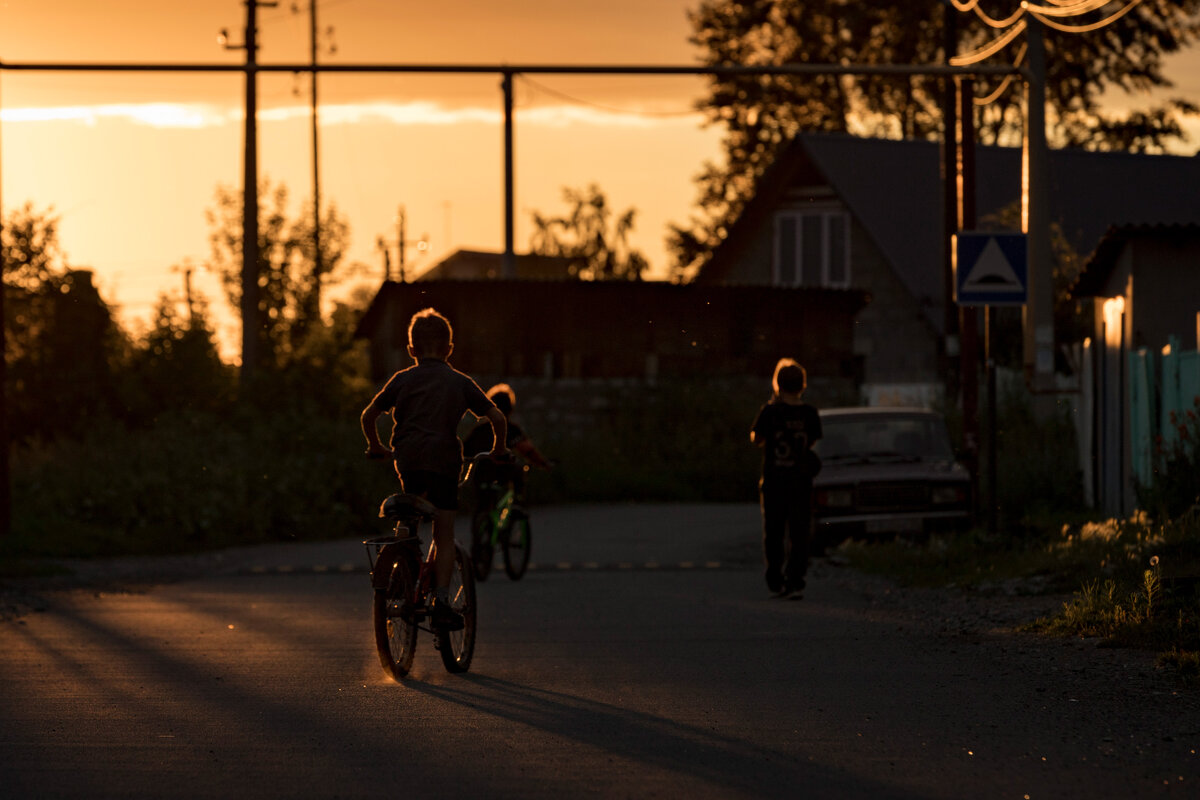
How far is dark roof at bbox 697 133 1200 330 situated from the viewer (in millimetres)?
42125

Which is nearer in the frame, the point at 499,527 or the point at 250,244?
the point at 499,527

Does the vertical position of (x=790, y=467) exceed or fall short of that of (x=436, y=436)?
it falls short

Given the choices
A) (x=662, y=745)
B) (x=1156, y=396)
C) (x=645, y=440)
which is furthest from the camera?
(x=645, y=440)

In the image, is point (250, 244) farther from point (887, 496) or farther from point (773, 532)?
point (773, 532)

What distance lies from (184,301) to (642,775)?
1097 inches

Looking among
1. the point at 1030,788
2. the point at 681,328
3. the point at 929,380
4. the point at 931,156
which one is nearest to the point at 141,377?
the point at 681,328

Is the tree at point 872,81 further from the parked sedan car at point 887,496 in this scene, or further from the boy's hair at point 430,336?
the boy's hair at point 430,336

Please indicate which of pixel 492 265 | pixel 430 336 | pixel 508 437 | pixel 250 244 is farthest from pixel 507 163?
pixel 492 265

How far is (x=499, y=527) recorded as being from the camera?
15781 mm

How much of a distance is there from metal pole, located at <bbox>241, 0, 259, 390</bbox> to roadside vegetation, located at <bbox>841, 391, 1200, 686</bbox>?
15346 millimetres

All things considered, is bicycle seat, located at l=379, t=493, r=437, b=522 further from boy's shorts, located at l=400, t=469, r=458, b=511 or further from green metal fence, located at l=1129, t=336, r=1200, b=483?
green metal fence, located at l=1129, t=336, r=1200, b=483

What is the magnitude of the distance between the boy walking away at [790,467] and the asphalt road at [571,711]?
0.48 m

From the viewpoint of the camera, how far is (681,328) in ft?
126

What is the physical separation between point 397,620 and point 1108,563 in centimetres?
586
